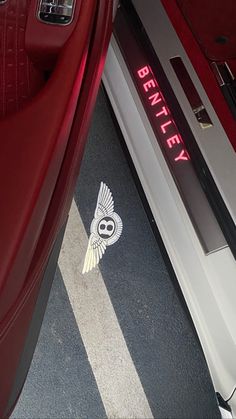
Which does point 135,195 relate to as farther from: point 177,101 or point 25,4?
point 25,4

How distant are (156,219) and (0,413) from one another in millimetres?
514

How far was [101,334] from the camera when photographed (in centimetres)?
146

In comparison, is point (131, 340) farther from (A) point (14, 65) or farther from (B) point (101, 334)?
(A) point (14, 65)

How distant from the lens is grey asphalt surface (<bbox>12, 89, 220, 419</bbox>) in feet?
4.63

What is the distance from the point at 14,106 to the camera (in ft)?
3.48

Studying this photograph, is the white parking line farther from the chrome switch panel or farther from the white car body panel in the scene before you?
the chrome switch panel

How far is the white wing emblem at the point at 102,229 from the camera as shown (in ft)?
4.82

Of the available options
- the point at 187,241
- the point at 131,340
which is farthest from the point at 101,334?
the point at 187,241

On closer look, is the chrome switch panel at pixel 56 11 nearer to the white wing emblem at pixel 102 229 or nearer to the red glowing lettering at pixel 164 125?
the red glowing lettering at pixel 164 125

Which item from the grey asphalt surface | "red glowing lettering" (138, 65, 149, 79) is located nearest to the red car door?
"red glowing lettering" (138, 65, 149, 79)

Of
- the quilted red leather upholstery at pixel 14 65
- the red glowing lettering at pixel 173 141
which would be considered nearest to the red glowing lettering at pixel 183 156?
the red glowing lettering at pixel 173 141

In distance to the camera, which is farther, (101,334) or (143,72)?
(101,334)

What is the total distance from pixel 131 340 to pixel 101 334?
0.26 ft

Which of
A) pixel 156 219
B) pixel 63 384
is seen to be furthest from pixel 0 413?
pixel 156 219
